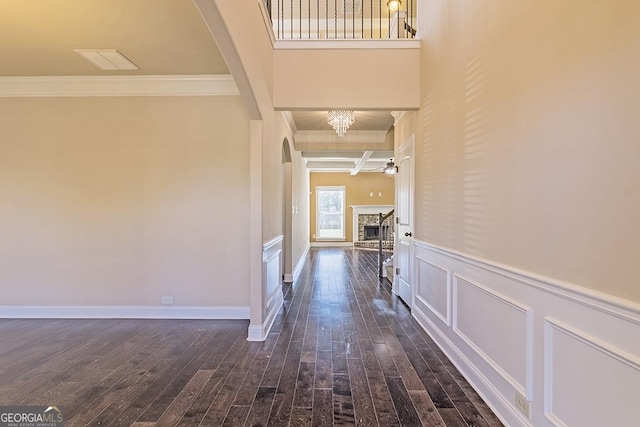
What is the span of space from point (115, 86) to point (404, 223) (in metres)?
3.90

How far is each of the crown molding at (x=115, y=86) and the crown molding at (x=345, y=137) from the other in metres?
2.62

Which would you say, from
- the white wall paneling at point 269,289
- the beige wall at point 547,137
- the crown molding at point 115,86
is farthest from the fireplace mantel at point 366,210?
the beige wall at point 547,137

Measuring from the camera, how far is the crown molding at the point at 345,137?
239 inches

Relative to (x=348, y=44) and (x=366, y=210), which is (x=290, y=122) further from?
(x=366, y=210)

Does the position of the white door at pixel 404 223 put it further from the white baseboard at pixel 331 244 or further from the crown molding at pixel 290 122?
the white baseboard at pixel 331 244

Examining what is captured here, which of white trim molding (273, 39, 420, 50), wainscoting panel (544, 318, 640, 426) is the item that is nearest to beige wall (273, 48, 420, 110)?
white trim molding (273, 39, 420, 50)

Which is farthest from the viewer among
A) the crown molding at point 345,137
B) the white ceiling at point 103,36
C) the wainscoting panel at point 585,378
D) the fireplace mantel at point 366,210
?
the fireplace mantel at point 366,210

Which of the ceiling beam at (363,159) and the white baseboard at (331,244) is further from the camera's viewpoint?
the white baseboard at (331,244)

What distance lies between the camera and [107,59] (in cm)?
311

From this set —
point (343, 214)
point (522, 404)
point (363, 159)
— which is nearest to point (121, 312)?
point (522, 404)

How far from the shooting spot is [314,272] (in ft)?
20.7

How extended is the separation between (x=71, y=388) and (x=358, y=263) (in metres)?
5.95

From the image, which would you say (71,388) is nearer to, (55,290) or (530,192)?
(55,290)

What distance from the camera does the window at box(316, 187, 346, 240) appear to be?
37.0 feet
